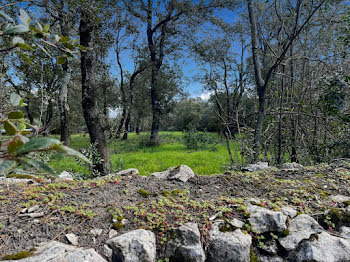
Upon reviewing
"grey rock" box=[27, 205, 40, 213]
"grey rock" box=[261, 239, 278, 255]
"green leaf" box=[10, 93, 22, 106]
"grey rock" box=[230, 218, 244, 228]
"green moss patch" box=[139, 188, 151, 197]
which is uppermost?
"green leaf" box=[10, 93, 22, 106]

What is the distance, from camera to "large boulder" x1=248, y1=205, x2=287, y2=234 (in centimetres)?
217

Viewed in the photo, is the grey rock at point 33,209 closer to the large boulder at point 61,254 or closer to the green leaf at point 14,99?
the large boulder at point 61,254

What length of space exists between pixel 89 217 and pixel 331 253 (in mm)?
2462

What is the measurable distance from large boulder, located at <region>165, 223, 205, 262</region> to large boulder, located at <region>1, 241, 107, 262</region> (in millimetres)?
648

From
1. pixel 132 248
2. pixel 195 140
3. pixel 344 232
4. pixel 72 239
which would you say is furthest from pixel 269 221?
pixel 195 140

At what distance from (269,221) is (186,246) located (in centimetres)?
96

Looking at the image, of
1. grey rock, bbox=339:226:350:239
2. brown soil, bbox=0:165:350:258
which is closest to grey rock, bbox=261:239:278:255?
brown soil, bbox=0:165:350:258

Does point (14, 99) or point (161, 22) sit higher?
point (161, 22)

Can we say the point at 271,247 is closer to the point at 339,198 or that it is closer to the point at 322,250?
the point at 322,250

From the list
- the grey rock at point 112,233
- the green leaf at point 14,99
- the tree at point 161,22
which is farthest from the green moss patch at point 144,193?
the tree at point 161,22

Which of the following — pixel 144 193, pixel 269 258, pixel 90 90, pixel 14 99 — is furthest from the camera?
pixel 90 90

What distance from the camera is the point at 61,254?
154 cm

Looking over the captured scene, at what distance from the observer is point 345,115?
14.0 ft

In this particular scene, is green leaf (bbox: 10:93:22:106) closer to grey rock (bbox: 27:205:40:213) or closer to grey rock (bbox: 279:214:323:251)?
grey rock (bbox: 27:205:40:213)
